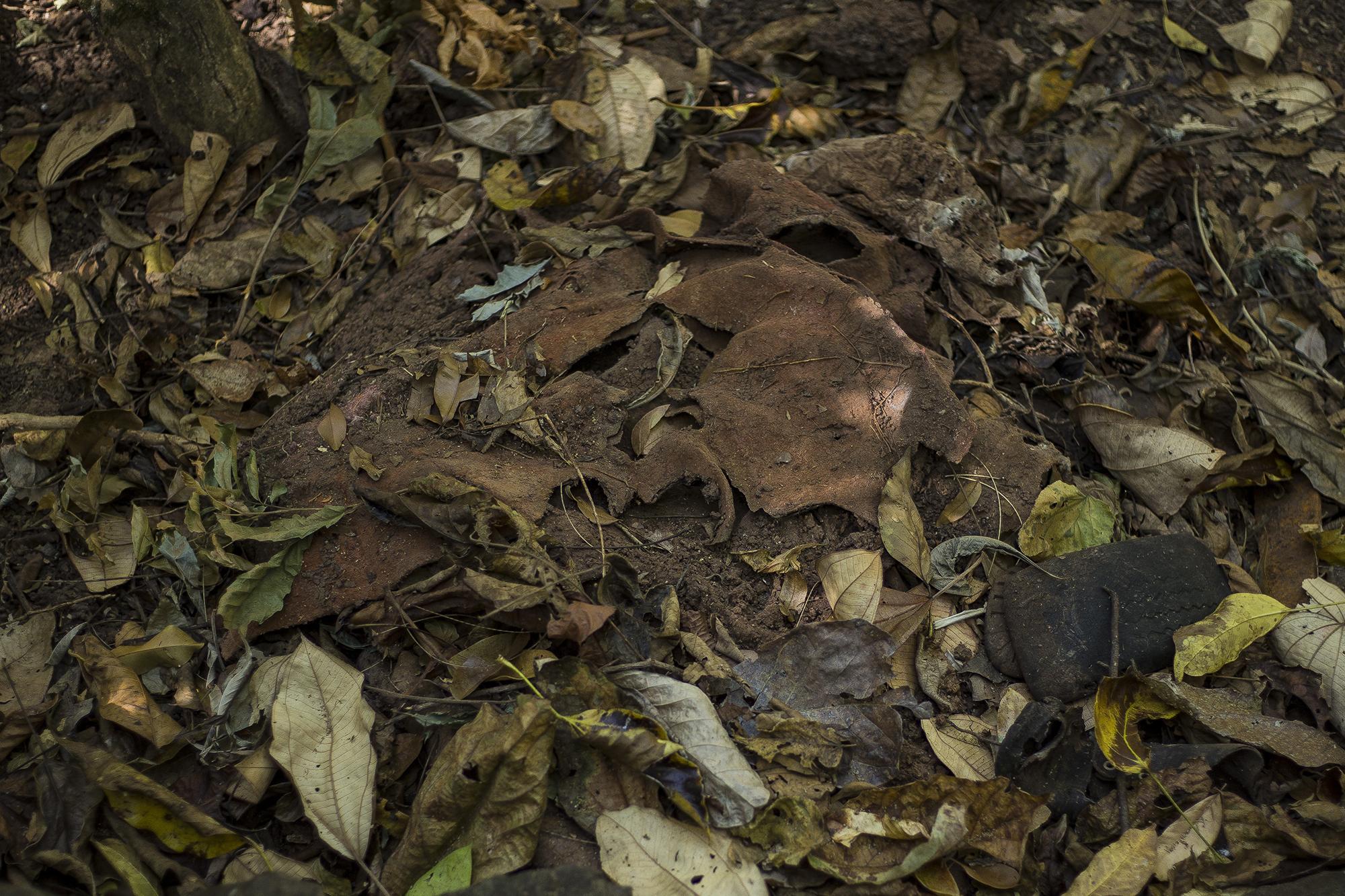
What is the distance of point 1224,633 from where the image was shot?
214cm

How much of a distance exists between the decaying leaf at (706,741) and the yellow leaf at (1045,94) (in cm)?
253

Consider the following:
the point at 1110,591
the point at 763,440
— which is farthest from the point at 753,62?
the point at 1110,591

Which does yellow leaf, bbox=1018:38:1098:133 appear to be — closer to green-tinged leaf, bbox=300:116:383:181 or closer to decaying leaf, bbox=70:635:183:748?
green-tinged leaf, bbox=300:116:383:181

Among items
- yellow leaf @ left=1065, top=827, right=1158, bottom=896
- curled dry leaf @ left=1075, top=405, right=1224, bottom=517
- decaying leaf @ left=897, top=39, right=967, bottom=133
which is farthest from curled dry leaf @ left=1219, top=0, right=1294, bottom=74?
yellow leaf @ left=1065, top=827, right=1158, bottom=896

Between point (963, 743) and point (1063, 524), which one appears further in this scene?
point (1063, 524)

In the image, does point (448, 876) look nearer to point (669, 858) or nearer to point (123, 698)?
point (669, 858)

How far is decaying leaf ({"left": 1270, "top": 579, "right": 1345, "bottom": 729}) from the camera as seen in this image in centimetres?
213

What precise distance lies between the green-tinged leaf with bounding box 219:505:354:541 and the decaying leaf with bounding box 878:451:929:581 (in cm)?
122

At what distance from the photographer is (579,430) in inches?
90.3

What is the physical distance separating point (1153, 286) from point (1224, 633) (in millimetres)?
1110

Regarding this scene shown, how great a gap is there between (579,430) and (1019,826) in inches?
49.9

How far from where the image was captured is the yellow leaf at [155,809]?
1.81 metres

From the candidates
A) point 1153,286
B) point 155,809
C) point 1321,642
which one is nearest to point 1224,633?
point 1321,642

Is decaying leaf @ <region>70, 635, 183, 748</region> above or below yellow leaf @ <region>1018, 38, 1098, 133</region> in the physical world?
below
